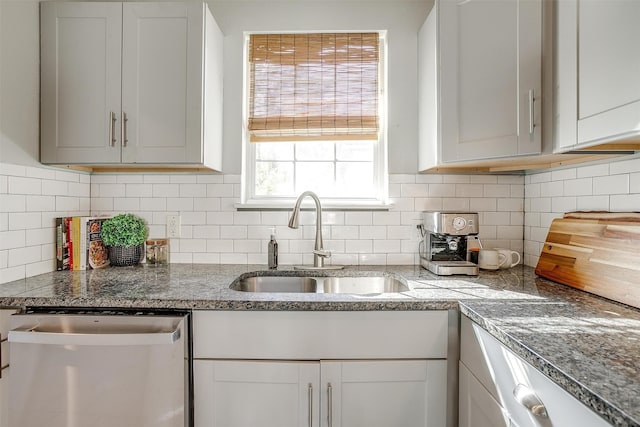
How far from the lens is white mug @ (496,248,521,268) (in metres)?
1.88

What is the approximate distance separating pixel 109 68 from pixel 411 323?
1.77 meters

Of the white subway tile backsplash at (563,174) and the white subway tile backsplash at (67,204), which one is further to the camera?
the white subway tile backsplash at (67,204)

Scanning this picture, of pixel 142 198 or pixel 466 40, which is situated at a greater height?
pixel 466 40

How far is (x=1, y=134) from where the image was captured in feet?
4.98

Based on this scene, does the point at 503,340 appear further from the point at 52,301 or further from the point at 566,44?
the point at 52,301

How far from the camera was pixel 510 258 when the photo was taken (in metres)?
1.89

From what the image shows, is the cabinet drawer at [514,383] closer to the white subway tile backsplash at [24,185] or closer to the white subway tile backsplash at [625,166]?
the white subway tile backsplash at [625,166]

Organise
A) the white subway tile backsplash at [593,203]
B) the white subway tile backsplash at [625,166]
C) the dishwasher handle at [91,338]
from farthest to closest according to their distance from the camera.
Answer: the white subway tile backsplash at [593,203], the white subway tile backsplash at [625,166], the dishwasher handle at [91,338]

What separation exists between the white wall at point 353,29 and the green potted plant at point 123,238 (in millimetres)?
566

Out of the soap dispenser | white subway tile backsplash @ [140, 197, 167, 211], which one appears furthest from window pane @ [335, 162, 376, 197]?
white subway tile backsplash @ [140, 197, 167, 211]

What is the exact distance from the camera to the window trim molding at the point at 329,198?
204 centimetres

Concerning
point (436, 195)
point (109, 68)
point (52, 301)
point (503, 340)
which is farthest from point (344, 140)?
point (52, 301)

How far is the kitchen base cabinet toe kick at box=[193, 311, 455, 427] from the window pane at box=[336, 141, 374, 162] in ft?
3.55

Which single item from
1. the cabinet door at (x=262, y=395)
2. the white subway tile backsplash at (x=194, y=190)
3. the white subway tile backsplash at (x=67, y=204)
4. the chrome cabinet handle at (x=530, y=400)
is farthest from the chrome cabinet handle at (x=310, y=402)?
the white subway tile backsplash at (x=67, y=204)
